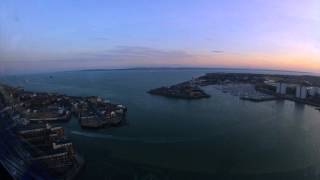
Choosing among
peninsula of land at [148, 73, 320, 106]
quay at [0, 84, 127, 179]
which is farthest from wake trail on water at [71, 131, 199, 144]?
peninsula of land at [148, 73, 320, 106]

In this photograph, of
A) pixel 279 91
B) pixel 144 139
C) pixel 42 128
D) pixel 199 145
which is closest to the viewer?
pixel 42 128

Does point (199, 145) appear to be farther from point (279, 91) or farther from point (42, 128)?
point (279, 91)

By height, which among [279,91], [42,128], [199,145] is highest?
[42,128]

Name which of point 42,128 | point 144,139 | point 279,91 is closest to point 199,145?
point 144,139

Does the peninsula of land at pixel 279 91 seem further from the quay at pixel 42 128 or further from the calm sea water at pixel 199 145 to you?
the quay at pixel 42 128

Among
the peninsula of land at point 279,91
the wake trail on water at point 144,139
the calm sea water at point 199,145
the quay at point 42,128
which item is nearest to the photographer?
the quay at point 42,128

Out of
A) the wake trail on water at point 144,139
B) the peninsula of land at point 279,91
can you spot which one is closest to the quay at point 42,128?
the wake trail on water at point 144,139

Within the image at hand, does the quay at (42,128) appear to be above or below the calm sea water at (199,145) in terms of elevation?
above

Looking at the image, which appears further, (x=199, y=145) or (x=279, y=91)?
(x=279, y=91)

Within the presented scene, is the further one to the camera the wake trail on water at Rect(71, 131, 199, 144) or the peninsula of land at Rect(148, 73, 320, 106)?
the peninsula of land at Rect(148, 73, 320, 106)

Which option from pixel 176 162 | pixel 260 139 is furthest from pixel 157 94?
pixel 176 162

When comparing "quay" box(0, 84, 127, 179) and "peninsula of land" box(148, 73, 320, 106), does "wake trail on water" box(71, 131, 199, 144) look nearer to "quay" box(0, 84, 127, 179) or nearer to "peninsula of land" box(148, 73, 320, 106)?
"quay" box(0, 84, 127, 179)
